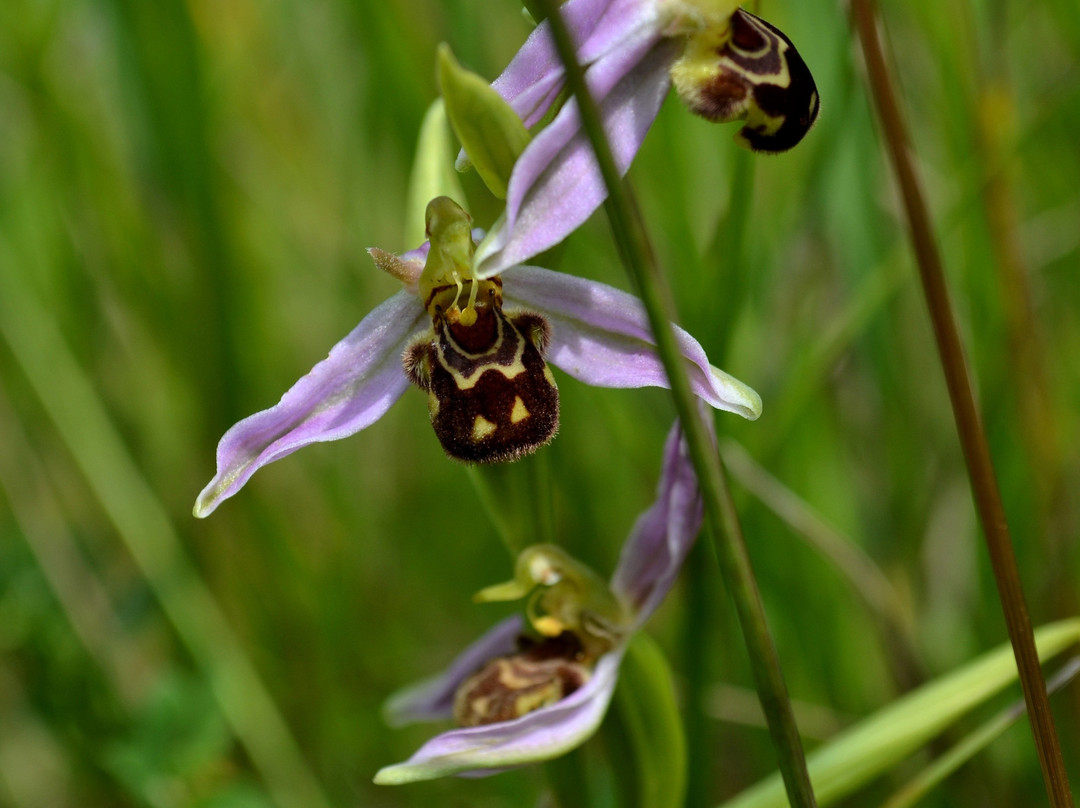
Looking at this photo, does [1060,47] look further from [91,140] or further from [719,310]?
[91,140]

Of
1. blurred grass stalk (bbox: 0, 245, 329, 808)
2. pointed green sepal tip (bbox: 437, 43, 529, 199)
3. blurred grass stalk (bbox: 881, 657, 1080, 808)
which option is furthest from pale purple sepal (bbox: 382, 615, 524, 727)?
pointed green sepal tip (bbox: 437, 43, 529, 199)

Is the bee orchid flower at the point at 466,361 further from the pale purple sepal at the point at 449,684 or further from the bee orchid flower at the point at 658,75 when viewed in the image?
the pale purple sepal at the point at 449,684

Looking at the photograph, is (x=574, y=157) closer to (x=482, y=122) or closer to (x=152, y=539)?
(x=482, y=122)

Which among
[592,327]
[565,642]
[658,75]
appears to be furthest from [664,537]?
[658,75]

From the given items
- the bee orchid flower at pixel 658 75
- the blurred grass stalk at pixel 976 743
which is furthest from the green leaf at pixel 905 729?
the bee orchid flower at pixel 658 75

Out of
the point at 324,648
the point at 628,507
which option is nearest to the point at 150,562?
the point at 324,648

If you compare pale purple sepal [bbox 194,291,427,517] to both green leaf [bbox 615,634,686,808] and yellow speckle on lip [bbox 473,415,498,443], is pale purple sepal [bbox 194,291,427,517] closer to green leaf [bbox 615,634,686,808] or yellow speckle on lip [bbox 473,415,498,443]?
yellow speckle on lip [bbox 473,415,498,443]
